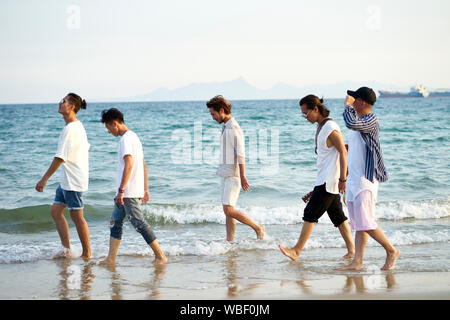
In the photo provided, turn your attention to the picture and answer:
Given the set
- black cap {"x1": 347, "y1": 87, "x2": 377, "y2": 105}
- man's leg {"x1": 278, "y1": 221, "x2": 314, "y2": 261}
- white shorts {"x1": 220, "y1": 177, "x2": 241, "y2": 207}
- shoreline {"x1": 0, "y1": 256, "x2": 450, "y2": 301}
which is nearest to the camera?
shoreline {"x1": 0, "y1": 256, "x2": 450, "y2": 301}

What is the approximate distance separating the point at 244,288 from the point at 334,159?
1.57 metres

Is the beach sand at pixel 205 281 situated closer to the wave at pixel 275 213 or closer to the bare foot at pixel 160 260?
the bare foot at pixel 160 260

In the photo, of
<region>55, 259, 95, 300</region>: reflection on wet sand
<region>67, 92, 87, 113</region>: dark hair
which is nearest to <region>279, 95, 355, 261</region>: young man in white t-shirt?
<region>55, 259, 95, 300</region>: reflection on wet sand

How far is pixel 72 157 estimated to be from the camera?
568 centimetres

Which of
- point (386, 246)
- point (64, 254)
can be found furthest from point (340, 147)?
point (64, 254)

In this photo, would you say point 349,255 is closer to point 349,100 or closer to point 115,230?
point 349,100

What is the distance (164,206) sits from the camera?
32.2ft

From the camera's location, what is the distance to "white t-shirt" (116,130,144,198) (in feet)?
17.4

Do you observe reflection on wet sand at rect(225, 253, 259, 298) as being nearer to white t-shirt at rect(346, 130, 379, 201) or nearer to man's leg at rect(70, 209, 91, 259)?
white t-shirt at rect(346, 130, 379, 201)

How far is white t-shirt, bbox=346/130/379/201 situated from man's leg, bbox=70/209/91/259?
118 inches

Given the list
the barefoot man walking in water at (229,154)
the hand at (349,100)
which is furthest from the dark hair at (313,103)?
the barefoot man walking in water at (229,154)

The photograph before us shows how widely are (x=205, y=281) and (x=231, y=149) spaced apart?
174 centimetres
